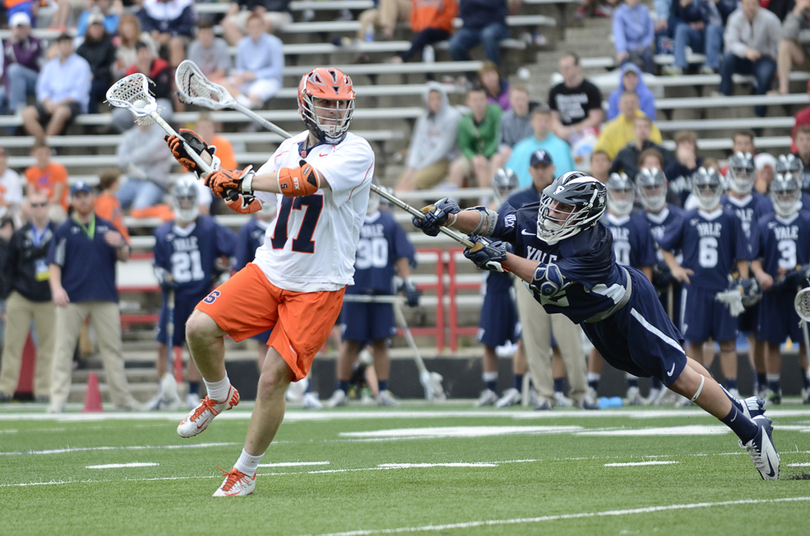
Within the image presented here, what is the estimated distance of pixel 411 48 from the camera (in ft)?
55.8

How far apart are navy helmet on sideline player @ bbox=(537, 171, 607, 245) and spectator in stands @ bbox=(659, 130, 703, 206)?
709cm

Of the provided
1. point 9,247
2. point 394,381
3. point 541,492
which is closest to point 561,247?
point 541,492

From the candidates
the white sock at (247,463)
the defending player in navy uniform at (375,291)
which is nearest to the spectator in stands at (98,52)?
the defending player in navy uniform at (375,291)

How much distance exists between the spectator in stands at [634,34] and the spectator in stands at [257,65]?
16.0 feet

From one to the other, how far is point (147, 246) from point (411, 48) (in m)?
4.85

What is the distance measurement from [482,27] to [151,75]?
15.4ft

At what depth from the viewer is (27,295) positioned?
13.2 m

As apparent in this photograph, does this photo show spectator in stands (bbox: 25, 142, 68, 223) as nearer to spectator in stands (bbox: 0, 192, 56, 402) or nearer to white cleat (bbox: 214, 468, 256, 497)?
spectator in stands (bbox: 0, 192, 56, 402)

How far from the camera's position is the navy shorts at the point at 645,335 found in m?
5.50

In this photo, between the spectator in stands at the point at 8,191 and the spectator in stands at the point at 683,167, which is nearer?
the spectator in stands at the point at 683,167

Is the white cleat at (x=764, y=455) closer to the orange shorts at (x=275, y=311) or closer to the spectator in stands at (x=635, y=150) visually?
the orange shorts at (x=275, y=311)

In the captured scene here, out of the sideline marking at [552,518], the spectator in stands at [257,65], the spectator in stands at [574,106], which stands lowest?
the sideline marking at [552,518]

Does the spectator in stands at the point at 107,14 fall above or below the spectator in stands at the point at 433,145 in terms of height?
above

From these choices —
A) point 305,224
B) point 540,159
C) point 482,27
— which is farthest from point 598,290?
point 482,27
